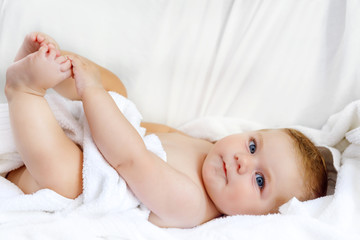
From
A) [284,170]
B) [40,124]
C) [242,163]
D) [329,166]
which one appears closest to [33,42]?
[40,124]

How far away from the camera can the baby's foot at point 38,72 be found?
932 millimetres

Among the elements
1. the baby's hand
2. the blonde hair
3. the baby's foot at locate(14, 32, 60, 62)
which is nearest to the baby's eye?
the blonde hair

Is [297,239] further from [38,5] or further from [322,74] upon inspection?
[38,5]

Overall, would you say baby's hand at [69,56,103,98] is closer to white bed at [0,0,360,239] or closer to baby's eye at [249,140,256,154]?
white bed at [0,0,360,239]

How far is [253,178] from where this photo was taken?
3.64 feet

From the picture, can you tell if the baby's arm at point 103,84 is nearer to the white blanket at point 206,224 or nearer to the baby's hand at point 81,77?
the baby's hand at point 81,77

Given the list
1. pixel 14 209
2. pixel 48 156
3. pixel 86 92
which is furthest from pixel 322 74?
pixel 14 209

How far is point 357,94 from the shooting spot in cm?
136

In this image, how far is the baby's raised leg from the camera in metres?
0.94

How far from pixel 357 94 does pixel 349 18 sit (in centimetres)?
25

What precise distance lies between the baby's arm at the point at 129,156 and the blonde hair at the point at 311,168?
32 cm

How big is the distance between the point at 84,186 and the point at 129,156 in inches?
5.1

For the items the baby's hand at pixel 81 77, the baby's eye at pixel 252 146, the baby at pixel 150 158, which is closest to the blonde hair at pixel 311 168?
the baby at pixel 150 158

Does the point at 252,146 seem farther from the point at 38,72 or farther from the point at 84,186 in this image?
the point at 38,72
